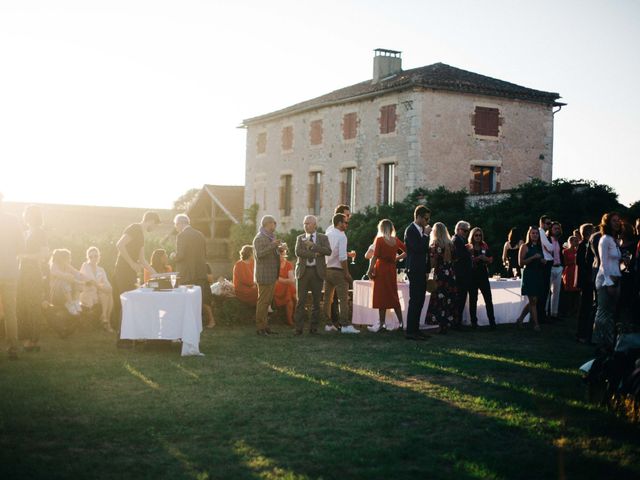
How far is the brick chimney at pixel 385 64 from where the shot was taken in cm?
3192

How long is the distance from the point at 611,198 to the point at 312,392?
1666 cm

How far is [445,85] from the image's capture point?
1082 inches

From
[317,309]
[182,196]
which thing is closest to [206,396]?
[317,309]

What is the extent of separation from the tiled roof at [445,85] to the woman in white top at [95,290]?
1759cm

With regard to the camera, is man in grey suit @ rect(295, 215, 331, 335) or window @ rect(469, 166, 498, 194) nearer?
man in grey suit @ rect(295, 215, 331, 335)

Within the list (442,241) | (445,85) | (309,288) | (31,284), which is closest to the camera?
(31,284)

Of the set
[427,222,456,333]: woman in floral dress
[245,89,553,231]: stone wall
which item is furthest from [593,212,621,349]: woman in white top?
[245,89,553,231]: stone wall

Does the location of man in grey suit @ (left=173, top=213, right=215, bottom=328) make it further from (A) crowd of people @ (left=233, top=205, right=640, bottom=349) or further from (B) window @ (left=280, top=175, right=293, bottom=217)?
(B) window @ (left=280, top=175, right=293, bottom=217)

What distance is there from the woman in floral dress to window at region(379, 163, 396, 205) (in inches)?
659

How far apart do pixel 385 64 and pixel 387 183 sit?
6.04 meters

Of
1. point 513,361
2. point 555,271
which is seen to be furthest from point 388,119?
point 513,361

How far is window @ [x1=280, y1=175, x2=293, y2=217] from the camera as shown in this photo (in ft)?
117

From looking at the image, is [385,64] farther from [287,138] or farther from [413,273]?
[413,273]

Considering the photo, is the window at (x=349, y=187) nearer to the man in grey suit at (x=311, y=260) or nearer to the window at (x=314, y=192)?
the window at (x=314, y=192)
